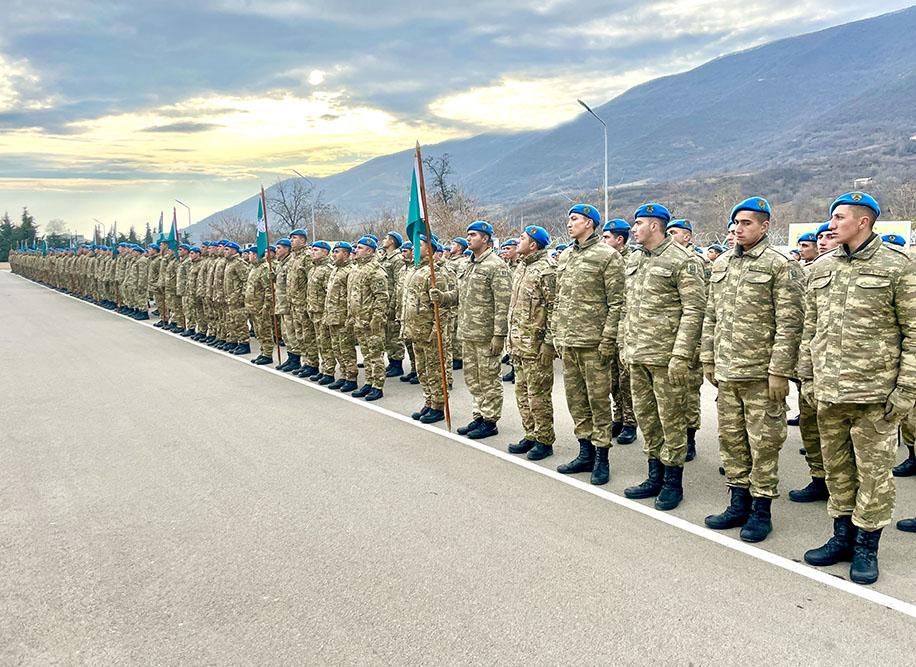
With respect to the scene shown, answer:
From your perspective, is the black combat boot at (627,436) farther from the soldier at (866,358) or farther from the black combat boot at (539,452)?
the soldier at (866,358)

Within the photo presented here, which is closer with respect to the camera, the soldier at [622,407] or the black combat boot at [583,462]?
the black combat boot at [583,462]

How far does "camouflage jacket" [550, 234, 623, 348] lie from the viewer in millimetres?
5852

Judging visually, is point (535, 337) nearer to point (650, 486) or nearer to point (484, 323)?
point (484, 323)

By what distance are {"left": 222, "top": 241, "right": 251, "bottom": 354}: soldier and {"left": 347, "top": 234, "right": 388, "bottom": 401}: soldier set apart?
489cm

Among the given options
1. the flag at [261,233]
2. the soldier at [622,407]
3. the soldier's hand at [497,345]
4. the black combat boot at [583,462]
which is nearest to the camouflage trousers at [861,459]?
the black combat boot at [583,462]

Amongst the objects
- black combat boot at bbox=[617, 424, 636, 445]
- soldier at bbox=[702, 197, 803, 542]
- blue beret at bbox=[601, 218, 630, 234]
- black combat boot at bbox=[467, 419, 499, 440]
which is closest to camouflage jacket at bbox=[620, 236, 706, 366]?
soldier at bbox=[702, 197, 803, 542]

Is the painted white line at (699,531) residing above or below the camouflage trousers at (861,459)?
below

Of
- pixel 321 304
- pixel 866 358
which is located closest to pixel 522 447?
pixel 866 358

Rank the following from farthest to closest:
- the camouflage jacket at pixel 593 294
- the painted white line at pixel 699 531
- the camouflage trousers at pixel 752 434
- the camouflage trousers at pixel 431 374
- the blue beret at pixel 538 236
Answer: the camouflage trousers at pixel 431 374 < the blue beret at pixel 538 236 < the camouflage jacket at pixel 593 294 < the camouflage trousers at pixel 752 434 < the painted white line at pixel 699 531

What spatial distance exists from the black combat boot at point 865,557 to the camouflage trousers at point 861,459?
60 mm

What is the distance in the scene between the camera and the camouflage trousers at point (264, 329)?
12688mm

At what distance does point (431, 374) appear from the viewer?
8188mm

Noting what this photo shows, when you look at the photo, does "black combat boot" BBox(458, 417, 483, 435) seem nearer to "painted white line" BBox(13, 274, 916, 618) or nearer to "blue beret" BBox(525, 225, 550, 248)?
"painted white line" BBox(13, 274, 916, 618)

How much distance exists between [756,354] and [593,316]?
4.97ft
